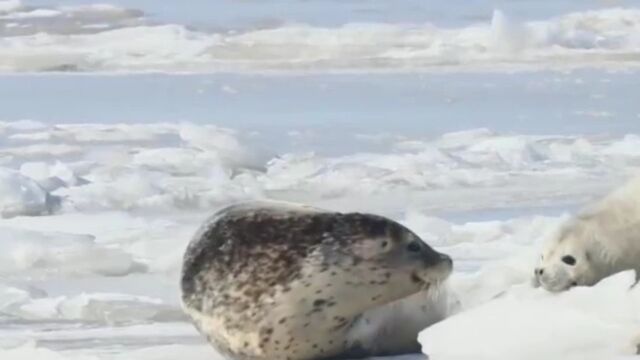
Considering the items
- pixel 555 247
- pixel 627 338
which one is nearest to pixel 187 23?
pixel 555 247

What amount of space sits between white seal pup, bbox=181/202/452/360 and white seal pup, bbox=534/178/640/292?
1.79ft

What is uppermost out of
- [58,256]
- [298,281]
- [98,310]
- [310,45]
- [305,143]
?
[298,281]

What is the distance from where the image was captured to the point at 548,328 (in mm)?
4262

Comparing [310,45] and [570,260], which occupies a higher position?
[570,260]

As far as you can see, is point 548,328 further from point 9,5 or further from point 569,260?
point 9,5

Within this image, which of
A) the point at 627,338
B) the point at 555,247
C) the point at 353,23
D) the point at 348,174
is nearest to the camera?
the point at 627,338

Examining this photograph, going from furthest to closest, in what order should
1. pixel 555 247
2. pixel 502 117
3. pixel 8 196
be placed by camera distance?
pixel 502 117
pixel 8 196
pixel 555 247

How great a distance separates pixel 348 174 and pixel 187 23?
3318 millimetres

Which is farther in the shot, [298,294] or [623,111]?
[623,111]

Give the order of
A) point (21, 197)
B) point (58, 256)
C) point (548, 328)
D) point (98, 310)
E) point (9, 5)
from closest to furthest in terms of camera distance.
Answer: point (548, 328) < point (98, 310) < point (58, 256) < point (21, 197) < point (9, 5)

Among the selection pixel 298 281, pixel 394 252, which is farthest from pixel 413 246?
pixel 298 281

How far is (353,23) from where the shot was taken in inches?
401

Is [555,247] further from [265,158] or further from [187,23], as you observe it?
[187,23]

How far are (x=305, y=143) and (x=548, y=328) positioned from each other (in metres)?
3.41
